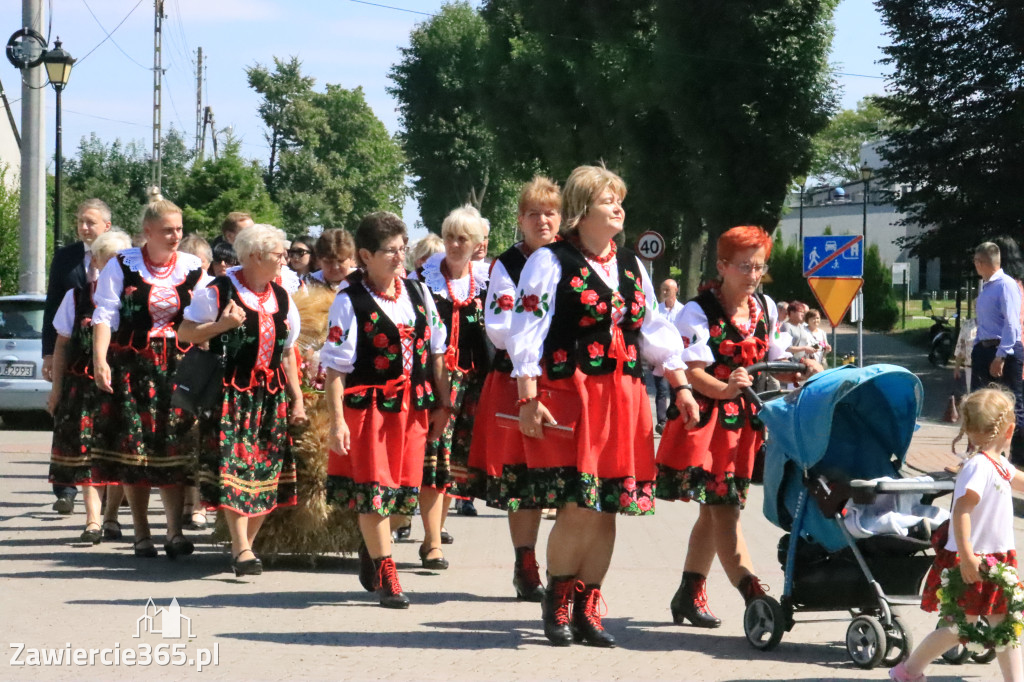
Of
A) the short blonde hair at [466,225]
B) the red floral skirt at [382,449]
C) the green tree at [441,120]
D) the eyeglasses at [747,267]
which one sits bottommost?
the red floral skirt at [382,449]

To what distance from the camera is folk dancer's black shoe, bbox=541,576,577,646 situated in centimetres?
621

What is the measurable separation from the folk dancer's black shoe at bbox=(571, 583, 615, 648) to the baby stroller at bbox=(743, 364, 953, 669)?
2.12 ft

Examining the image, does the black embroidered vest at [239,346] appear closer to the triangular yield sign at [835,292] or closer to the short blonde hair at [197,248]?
the short blonde hair at [197,248]

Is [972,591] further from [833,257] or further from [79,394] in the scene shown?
[833,257]

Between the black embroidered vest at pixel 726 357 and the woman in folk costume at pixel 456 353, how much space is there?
7.38 feet

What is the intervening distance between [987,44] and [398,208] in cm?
7874

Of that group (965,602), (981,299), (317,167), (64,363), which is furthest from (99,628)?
(317,167)

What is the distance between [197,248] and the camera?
952cm

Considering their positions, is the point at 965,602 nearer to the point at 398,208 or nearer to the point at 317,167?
the point at 317,167

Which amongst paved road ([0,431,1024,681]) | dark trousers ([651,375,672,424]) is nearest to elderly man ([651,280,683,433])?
dark trousers ([651,375,672,424])

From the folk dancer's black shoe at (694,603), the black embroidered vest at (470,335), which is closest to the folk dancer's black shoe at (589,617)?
the folk dancer's black shoe at (694,603)

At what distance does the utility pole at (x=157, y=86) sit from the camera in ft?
151

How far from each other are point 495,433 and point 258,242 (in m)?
1.86

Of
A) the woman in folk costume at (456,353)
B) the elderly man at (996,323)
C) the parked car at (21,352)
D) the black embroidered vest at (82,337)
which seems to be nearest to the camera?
the woman in folk costume at (456,353)
